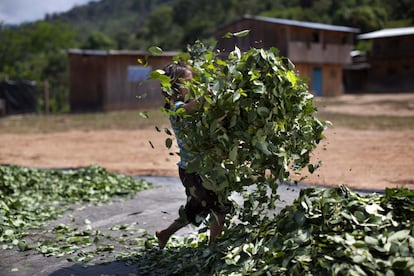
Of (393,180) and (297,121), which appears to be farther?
(393,180)

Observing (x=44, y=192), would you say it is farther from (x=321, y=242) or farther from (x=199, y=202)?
(x=321, y=242)

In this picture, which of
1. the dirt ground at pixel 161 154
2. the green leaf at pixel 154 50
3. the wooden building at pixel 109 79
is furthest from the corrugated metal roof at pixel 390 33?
the green leaf at pixel 154 50

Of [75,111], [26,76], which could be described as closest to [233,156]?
[75,111]

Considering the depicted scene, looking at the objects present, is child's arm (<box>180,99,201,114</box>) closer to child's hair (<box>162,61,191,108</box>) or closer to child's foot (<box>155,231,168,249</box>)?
child's hair (<box>162,61,191,108</box>)

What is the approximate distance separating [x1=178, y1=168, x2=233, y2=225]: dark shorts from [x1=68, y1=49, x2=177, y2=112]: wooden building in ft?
54.5

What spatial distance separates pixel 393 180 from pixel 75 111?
17372mm

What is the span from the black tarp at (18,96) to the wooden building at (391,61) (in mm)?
23138

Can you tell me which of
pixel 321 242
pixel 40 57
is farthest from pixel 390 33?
pixel 321 242

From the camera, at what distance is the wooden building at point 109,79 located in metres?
20.1

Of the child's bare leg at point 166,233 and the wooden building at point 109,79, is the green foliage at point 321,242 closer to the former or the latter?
the child's bare leg at point 166,233

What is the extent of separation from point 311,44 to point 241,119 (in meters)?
26.1

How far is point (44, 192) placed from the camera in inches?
208

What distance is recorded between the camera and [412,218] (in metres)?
2.61

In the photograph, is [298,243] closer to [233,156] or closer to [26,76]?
[233,156]
